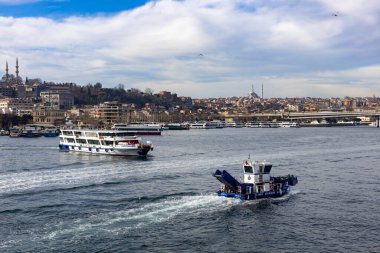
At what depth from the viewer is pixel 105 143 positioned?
194ft

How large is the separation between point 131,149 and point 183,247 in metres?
35.6

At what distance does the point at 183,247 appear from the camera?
21.0 metres

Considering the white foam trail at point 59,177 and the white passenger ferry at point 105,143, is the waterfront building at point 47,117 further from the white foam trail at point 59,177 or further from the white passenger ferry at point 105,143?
the white foam trail at point 59,177

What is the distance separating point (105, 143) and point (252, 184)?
32367 millimetres

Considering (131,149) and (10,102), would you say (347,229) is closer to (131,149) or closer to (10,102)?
(131,149)

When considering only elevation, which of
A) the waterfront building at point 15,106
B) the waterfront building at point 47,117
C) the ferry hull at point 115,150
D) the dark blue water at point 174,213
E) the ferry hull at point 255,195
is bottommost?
the dark blue water at point 174,213

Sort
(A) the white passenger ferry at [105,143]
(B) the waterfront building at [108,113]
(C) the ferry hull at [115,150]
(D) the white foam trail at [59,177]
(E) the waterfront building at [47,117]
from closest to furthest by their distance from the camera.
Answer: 1. (D) the white foam trail at [59,177]
2. (C) the ferry hull at [115,150]
3. (A) the white passenger ferry at [105,143]
4. (E) the waterfront building at [47,117]
5. (B) the waterfront building at [108,113]

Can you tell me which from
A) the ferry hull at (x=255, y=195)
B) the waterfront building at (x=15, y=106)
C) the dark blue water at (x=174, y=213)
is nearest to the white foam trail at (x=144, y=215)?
the dark blue water at (x=174, y=213)

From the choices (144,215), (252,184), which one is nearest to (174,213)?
(144,215)

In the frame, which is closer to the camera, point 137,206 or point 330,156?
point 137,206

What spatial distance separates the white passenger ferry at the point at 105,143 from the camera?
184 ft

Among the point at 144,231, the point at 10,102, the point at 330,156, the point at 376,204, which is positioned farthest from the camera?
the point at 10,102

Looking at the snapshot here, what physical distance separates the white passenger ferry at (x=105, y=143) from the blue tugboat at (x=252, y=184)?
86.1 ft

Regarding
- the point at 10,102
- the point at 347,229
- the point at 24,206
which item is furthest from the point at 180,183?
the point at 10,102
